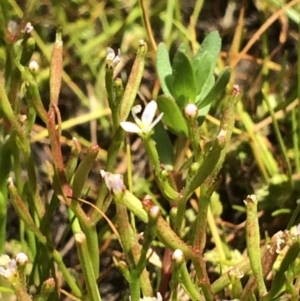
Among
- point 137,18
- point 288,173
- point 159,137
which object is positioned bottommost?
point 288,173

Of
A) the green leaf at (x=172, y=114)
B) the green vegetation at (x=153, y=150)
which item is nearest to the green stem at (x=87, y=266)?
the green vegetation at (x=153, y=150)

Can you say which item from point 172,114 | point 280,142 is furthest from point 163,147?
point 280,142

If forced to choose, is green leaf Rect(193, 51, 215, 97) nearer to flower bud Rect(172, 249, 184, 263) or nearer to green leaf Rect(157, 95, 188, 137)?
green leaf Rect(157, 95, 188, 137)

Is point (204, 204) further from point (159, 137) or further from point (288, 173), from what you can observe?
point (288, 173)

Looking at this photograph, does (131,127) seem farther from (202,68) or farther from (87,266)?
(202,68)

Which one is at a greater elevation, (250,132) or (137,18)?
(137,18)

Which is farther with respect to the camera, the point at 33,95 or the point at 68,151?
the point at 68,151

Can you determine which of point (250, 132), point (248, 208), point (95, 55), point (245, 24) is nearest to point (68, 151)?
point (95, 55)
